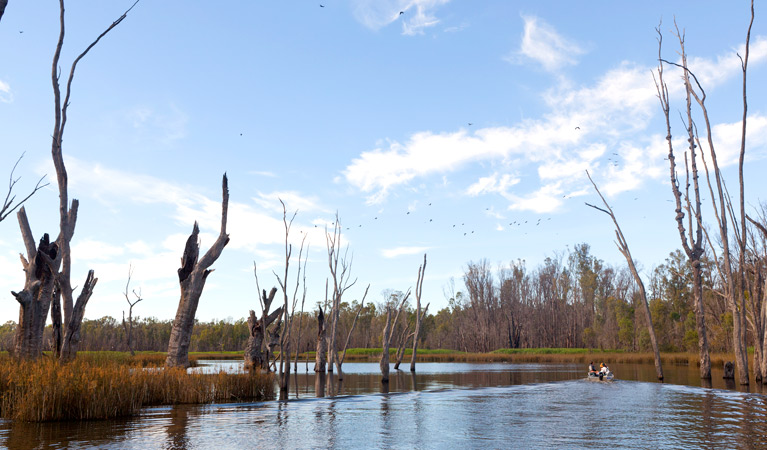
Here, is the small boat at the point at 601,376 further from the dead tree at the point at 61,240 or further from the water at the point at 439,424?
the dead tree at the point at 61,240

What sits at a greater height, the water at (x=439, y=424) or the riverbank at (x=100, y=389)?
the riverbank at (x=100, y=389)

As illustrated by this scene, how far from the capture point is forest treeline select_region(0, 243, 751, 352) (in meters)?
66.0

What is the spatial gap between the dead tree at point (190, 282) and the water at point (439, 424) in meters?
4.65

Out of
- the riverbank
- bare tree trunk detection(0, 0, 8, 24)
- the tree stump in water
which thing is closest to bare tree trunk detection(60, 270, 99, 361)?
the riverbank

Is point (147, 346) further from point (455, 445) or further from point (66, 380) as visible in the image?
point (455, 445)

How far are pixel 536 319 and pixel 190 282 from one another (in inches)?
2872

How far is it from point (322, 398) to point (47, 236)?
11852 mm

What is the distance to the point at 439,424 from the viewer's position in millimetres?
14344

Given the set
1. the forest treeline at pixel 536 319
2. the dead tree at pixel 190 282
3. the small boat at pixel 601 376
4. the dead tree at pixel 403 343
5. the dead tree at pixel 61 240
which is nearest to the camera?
the dead tree at pixel 61 240

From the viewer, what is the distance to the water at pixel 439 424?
37.2 feet

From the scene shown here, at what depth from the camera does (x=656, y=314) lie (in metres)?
63.1

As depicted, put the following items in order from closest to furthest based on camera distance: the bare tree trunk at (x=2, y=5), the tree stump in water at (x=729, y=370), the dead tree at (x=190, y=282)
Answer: the bare tree trunk at (x=2, y=5), the dead tree at (x=190, y=282), the tree stump in water at (x=729, y=370)

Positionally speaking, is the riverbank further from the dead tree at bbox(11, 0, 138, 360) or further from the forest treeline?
the forest treeline

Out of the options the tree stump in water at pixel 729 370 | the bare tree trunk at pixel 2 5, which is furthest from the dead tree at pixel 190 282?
the tree stump in water at pixel 729 370
